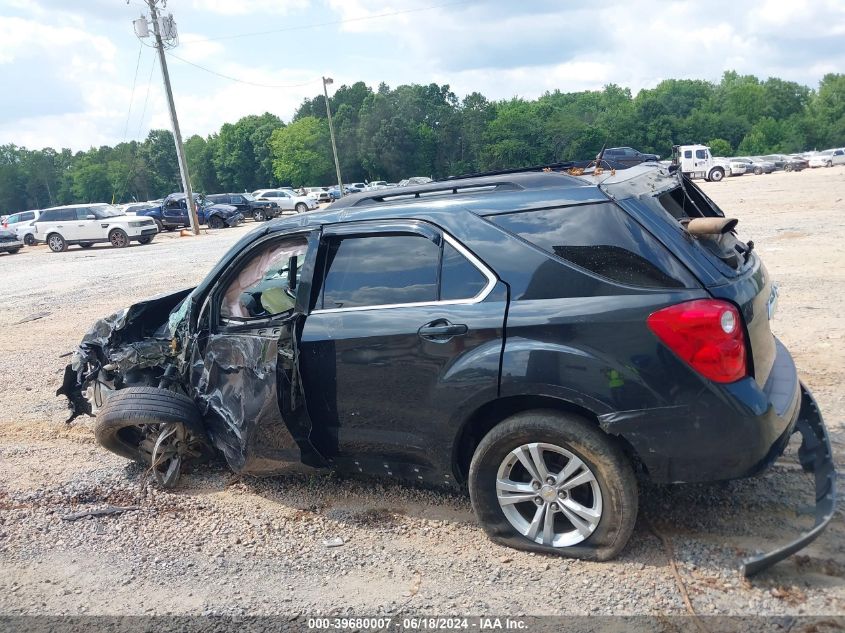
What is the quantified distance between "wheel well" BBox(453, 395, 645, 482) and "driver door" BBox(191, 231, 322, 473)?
0.87 meters

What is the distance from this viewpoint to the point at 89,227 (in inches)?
1053

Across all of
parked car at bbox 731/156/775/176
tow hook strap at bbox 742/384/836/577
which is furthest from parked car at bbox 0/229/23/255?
parked car at bbox 731/156/775/176

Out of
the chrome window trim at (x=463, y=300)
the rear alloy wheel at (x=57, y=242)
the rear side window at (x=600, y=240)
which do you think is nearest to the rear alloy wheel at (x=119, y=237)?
the rear alloy wheel at (x=57, y=242)

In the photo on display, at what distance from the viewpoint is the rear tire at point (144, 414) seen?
421 cm

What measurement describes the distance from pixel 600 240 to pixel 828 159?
5809 centimetres

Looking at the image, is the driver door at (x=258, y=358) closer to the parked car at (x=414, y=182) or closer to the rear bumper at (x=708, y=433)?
the parked car at (x=414, y=182)

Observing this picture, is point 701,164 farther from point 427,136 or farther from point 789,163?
point 427,136

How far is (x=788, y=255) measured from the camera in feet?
34.9

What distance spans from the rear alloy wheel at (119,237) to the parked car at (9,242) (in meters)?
4.94

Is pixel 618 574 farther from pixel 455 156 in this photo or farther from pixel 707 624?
pixel 455 156

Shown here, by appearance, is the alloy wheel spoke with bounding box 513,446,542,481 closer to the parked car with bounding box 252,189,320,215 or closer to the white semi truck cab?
the parked car with bounding box 252,189,320,215

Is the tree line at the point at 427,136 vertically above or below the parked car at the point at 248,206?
above

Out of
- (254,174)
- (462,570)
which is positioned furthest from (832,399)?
(254,174)

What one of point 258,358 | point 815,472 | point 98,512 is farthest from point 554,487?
point 98,512
